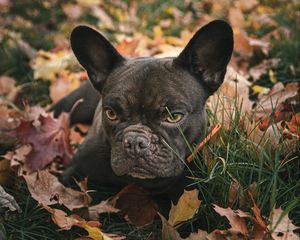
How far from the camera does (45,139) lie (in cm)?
401

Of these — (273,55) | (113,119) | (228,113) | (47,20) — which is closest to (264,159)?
(228,113)

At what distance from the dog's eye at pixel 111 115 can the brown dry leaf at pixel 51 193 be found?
47 centimetres

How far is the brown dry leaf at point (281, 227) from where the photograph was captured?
2586 millimetres

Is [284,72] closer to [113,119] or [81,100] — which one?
[81,100]

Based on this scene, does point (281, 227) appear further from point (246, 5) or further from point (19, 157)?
point (246, 5)

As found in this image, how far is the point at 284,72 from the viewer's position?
4941 millimetres

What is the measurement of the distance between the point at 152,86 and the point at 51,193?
869 mm

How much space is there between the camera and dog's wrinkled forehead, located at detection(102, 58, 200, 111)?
10.3 feet

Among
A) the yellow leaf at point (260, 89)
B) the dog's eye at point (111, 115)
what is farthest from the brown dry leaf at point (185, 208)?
the yellow leaf at point (260, 89)

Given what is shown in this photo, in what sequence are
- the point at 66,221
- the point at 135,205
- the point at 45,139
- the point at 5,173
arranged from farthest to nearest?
the point at 45,139
the point at 5,173
the point at 135,205
the point at 66,221

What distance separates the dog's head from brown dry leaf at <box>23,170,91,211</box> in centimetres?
35

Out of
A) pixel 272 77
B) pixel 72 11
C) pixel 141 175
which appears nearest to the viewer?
pixel 141 175

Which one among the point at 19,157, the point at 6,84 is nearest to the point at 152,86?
the point at 19,157

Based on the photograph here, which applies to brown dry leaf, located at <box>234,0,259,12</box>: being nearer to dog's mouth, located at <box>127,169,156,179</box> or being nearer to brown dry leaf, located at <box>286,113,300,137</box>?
brown dry leaf, located at <box>286,113,300,137</box>
